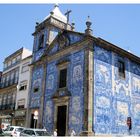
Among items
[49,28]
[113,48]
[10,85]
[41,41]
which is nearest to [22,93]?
Result: [10,85]

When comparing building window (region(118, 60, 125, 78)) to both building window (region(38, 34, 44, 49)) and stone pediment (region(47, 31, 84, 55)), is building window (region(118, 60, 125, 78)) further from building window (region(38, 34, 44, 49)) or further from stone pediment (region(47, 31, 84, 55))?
building window (region(38, 34, 44, 49))

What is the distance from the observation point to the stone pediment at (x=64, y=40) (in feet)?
63.4

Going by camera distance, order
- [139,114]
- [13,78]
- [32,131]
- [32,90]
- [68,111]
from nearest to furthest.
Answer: [32,131]
[68,111]
[139,114]
[32,90]
[13,78]

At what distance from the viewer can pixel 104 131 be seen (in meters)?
16.5

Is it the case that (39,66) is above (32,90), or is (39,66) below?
above

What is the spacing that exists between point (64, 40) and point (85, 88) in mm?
6009

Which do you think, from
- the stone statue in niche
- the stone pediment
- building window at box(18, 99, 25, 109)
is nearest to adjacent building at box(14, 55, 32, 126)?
building window at box(18, 99, 25, 109)

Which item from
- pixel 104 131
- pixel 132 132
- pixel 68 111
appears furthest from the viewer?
pixel 132 132

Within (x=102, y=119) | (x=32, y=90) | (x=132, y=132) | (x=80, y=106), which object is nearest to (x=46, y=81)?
(x=32, y=90)

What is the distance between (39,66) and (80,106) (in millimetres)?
8498

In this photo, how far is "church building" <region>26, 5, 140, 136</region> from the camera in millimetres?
16609

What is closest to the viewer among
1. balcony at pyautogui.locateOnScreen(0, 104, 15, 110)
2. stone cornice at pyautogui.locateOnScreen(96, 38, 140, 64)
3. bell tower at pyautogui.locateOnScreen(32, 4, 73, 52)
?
stone cornice at pyautogui.locateOnScreen(96, 38, 140, 64)

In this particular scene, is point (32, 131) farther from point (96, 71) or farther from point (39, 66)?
point (39, 66)

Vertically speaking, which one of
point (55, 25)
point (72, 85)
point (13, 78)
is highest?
point (55, 25)
